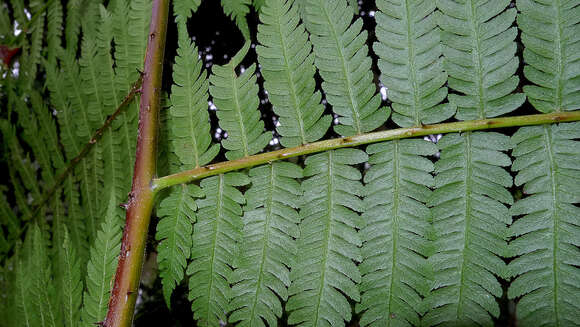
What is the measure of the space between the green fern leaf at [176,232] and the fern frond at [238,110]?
5.8 inches

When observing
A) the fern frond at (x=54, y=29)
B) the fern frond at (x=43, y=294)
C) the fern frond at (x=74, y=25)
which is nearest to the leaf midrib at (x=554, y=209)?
the fern frond at (x=43, y=294)

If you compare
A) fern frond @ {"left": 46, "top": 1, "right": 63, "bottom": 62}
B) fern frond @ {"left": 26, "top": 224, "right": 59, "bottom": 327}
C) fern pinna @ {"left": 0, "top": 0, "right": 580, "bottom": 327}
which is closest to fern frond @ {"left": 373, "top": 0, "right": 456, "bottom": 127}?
fern pinna @ {"left": 0, "top": 0, "right": 580, "bottom": 327}

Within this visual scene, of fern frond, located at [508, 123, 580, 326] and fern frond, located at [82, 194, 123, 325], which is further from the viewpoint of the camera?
fern frond, located at [82, 194, 123, 325]

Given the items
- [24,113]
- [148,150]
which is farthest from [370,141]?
[24,113]

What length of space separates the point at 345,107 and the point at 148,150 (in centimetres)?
47

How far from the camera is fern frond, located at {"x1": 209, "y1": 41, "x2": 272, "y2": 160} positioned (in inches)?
35.0

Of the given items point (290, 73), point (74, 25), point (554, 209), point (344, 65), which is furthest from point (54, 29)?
point (554, 209)

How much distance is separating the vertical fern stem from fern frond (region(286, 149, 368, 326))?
0.34 metres

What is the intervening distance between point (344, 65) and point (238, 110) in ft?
0.83

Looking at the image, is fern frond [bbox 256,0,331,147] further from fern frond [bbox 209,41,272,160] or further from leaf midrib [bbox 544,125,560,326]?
leaf midrib [bbox 544,125,560,326]

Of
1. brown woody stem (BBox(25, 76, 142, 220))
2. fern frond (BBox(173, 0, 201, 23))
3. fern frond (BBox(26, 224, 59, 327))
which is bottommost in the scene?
fern frond (BBox(26, 224, 59, 327))

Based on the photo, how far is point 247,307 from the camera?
861 millimetres

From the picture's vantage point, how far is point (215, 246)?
2.91ft

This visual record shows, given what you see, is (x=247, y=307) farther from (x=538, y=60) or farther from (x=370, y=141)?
(x=538, y=60)
